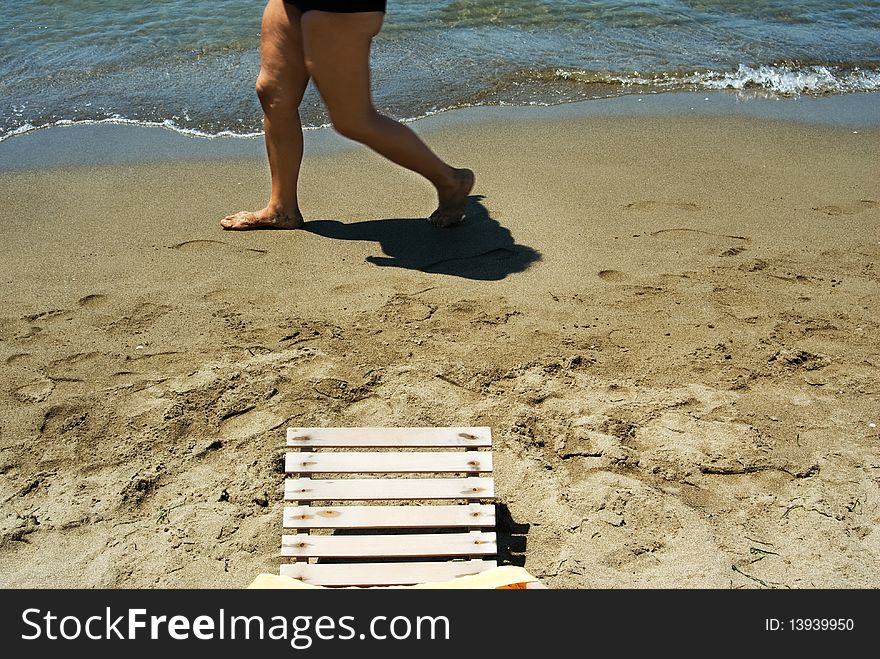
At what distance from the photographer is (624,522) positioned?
3031mm

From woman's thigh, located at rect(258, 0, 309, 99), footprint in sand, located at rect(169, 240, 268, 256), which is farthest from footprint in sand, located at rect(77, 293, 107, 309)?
woman's thigh, located at rect(258, 0, 309, 99)

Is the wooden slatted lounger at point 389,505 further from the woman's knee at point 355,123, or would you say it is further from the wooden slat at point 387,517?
the woman's knee at point 355,123

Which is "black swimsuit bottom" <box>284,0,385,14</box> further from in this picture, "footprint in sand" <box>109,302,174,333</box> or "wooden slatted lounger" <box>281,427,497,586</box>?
"wooden slatted lounger" <box>281,427,497,586</box>

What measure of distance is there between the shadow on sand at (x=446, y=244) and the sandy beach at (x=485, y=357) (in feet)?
0.07

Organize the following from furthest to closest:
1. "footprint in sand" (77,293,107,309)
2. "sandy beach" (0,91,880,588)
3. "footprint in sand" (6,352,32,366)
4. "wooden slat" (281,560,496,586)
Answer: "footprint in sand" (77,293,107,309), "footprint in sand" (6,352,32,366), "sandy beach" (0,91,880,588), "wooden slat" (281,560,496,586)

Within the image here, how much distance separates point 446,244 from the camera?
4.82 metres

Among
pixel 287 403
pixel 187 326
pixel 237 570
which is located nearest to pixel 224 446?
pixel 287 403

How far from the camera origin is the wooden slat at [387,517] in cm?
298

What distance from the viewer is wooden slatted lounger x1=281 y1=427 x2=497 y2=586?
9.40 feet

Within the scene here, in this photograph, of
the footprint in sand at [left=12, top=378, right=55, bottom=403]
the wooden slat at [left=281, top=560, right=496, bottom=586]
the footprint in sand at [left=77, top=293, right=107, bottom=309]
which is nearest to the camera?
the wooden slat at [left=281, top=560, right=496, bottom=586]

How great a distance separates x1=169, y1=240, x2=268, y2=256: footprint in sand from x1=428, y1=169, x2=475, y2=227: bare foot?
3.23 feet

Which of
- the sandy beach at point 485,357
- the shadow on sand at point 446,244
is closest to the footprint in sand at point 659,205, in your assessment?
the sandy beach at point 485,357

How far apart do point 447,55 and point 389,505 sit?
5.70m
